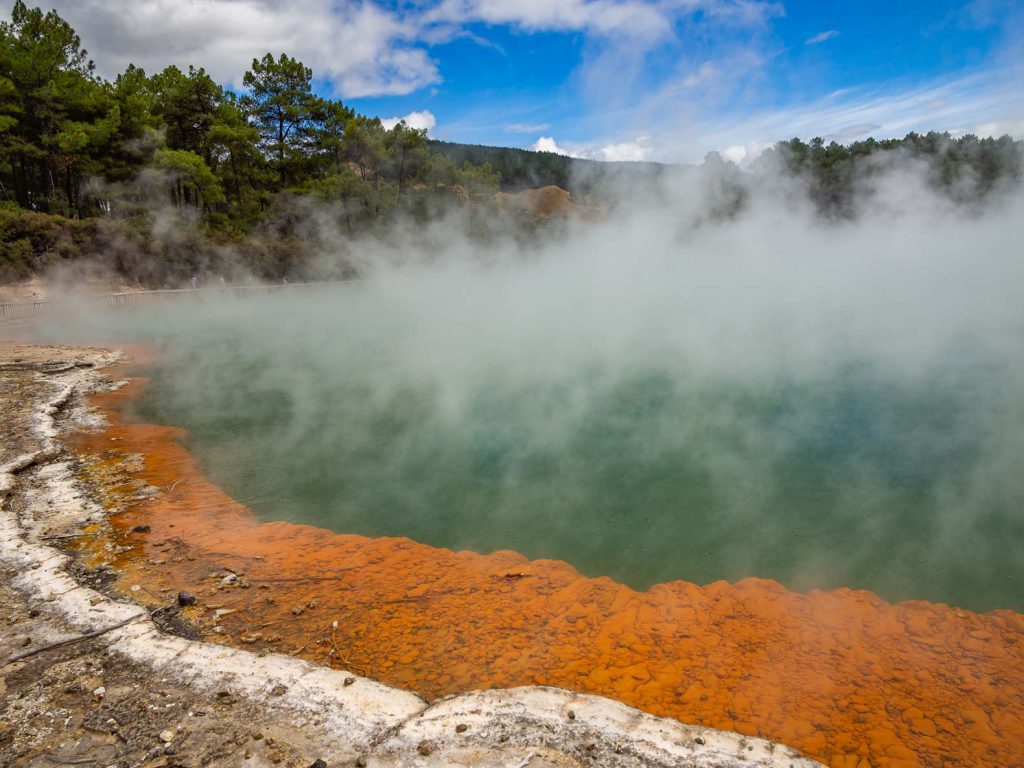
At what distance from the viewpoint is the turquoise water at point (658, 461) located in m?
3.48

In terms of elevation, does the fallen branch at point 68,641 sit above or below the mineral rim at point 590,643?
above

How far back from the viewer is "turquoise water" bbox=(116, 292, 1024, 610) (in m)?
3.48

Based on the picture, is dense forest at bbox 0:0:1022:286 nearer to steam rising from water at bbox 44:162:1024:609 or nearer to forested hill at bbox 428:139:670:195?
steam rising from water at bbox 44:162:1024:609

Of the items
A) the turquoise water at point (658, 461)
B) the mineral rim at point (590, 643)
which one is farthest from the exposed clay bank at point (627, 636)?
the turquoise water at point (658, 461)

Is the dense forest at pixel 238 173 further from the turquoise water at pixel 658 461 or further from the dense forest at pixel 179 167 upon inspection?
the turquoise water at pixel 658 461

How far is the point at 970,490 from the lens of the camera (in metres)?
4.04

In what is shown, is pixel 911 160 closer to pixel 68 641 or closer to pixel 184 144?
pixel 68 641

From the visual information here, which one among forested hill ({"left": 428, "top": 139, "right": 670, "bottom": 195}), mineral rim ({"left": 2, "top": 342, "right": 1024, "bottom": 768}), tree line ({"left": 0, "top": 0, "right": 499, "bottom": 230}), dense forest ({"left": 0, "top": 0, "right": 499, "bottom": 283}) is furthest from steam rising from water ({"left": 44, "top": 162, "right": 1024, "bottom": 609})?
forested hill ({"left": 428, "top": 139, "right": 670, "bottom": 195})

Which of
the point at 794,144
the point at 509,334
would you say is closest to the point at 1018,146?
the point at 794,144

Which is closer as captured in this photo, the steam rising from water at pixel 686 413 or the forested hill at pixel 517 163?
the steam rising from water at pixel 686 413

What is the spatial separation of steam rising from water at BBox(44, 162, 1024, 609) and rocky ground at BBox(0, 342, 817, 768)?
1.34 m

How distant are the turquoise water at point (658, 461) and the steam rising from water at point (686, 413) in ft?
0.07

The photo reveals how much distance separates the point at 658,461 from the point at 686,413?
119 cm

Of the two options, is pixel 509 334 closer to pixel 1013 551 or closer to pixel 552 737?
pixel 1013 551
